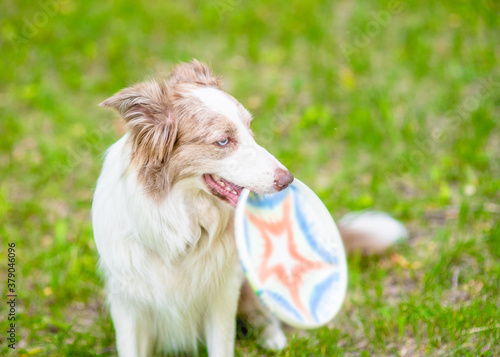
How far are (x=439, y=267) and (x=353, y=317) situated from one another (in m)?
0.69

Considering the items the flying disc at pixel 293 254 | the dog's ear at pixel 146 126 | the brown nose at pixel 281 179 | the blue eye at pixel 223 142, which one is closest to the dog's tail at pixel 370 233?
the flying disc at pixel 293 254

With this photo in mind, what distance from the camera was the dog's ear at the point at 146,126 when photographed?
2.38m

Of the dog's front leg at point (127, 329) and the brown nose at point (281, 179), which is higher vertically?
the brown nose at point (281, 179)

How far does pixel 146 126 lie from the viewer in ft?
7.86

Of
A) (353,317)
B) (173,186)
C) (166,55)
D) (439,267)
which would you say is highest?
(166,55)

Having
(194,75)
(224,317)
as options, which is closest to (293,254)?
(224,317)

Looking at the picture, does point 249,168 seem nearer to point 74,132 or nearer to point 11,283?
point 11,283

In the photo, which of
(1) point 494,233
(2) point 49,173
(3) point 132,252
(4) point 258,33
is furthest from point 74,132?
(1) point 494,233

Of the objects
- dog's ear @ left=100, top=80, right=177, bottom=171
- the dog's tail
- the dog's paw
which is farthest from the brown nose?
the dog's tail

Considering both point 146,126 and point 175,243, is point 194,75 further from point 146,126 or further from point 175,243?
point 175,243

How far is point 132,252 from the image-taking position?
8.23ft

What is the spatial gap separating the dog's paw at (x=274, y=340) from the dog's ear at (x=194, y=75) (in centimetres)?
156

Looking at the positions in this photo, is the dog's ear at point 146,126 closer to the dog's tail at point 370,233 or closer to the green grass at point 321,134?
the green grass at point 321,134

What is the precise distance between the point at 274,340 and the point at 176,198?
125 cm
